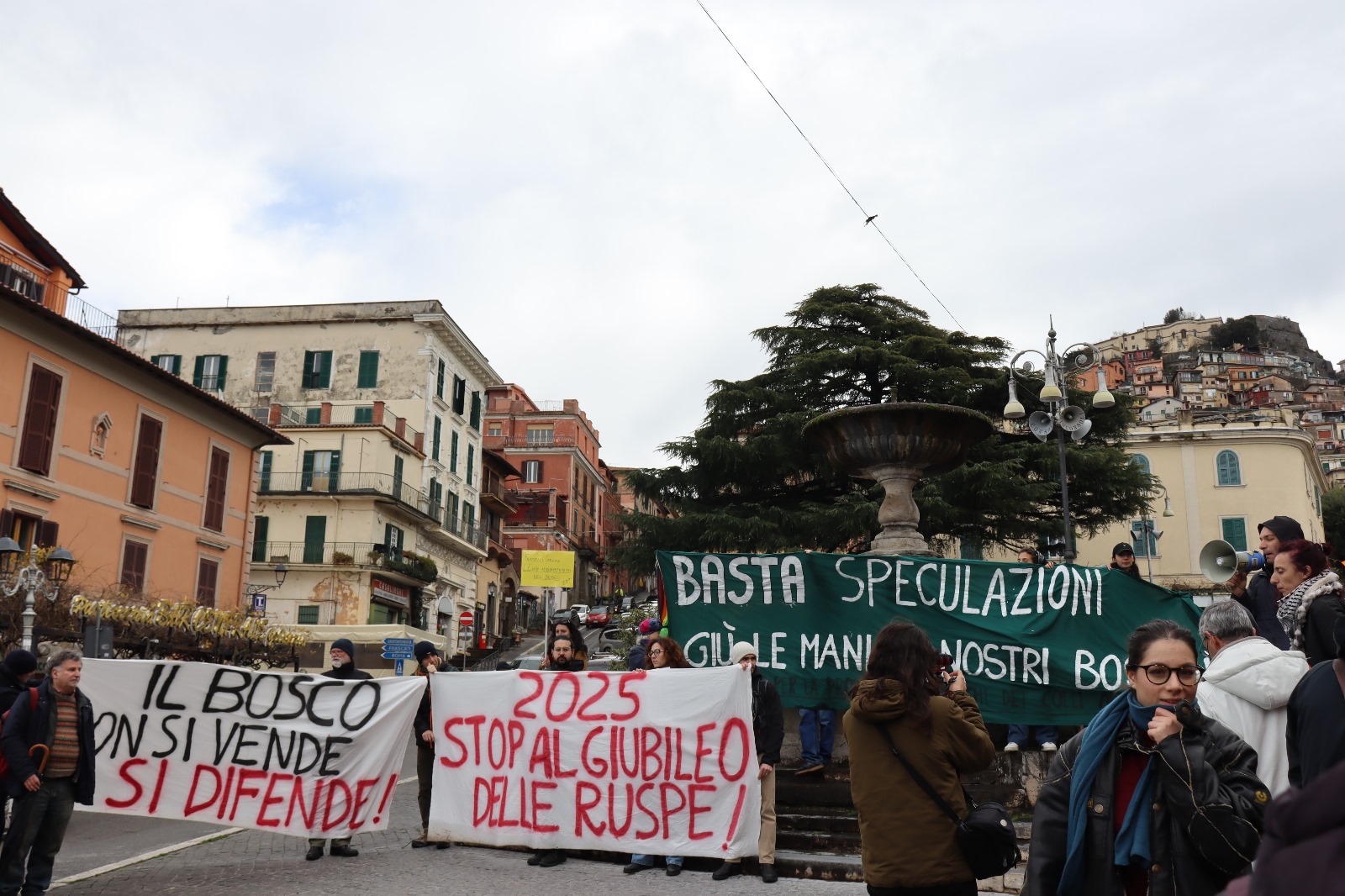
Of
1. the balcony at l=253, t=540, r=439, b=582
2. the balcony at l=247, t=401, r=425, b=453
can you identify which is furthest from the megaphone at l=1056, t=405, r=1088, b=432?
the balcony at l=247, t=401, r=425, b=453

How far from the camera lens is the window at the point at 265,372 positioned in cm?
4944

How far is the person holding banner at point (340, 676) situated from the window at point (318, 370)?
4227cm

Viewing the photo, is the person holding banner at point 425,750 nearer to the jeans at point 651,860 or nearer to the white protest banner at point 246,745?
the white protest banner at point 246,745

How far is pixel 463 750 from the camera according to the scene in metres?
9.00

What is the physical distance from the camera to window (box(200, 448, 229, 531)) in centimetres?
3170

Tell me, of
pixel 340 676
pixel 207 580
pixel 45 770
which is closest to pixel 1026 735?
pixel 340 676

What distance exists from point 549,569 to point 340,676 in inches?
1526

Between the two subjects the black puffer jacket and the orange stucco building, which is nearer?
the black puffer jacket

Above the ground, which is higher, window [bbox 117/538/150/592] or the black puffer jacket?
window [bbox 117/538/150/592]

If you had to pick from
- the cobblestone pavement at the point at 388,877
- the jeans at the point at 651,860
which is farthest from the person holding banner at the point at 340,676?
the jeans at the point at 651,860

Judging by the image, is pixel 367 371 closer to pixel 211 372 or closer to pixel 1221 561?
pixel 211 372

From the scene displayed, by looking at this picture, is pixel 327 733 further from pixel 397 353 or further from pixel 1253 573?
pixel 397 353

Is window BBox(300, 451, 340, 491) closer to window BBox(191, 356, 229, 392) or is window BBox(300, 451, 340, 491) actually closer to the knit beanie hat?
window BBox(191, 356, 229, 392)

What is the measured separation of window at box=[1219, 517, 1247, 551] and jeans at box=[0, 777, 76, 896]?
177 feet
